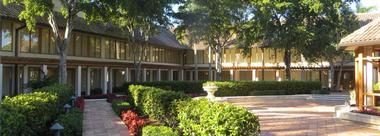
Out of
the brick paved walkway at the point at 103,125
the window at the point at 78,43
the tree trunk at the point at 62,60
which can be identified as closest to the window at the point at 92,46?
the window at the point at 78,43

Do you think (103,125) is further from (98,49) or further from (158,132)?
(98,49)

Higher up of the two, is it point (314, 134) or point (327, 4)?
point (327, 4)

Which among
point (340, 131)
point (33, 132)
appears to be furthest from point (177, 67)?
point (33, 132)

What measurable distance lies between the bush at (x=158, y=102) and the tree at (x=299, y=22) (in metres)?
20.4

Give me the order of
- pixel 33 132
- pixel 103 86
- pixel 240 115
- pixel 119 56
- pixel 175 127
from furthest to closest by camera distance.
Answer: pixel 119 56 < pixel 103 86 < pixel 175 127 < pixel 33 132 < pixel 240 115

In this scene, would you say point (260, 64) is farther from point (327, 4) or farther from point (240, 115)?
point (240, 115)

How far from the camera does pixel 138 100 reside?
684 inches

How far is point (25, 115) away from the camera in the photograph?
8.74 metres

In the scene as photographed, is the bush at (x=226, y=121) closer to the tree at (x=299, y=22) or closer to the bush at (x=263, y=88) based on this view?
the bush at (x=263, y=88)

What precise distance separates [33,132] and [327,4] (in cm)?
2873

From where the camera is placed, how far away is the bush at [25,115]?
7453mm

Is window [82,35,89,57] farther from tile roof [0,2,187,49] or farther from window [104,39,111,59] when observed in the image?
window [104,39,111,59]

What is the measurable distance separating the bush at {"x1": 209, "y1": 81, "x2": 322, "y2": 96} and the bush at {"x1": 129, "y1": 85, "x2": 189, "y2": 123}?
14.5 meters

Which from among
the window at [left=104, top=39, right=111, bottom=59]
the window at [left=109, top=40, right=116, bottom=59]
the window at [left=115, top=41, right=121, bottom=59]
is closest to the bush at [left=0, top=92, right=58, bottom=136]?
the window at [left=104, top=39, right=111, bottom=59]
